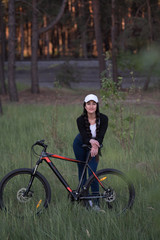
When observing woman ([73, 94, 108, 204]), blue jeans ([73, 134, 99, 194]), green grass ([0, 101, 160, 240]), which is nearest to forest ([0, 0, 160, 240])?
green grass ([0, 101, 160, 240])

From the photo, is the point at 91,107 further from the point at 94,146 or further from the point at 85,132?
the point at 94,146

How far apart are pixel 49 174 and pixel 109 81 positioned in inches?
88.4

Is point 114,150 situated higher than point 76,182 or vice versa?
point 114,150

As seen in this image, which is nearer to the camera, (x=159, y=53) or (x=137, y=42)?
(x=159, y=53)

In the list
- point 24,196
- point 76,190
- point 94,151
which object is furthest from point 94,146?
point 24,196

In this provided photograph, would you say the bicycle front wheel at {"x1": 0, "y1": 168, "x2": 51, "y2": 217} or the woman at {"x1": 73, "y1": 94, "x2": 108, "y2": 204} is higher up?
the woman at {"x1": 73, "y1": 94, "x2": 108, "y2": 204}

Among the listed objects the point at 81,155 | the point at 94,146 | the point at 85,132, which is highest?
the point at 85,132

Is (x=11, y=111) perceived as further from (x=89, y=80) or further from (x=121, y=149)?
(x=89, y=80)

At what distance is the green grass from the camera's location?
11.0 ft

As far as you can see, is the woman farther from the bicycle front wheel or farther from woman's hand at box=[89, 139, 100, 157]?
the bicycle front wheel

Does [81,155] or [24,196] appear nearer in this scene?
[24,196]

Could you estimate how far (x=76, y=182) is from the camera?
17.5ft

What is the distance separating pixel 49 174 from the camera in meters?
5.82

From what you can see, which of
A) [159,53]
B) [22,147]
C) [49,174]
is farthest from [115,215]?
[22,147]
